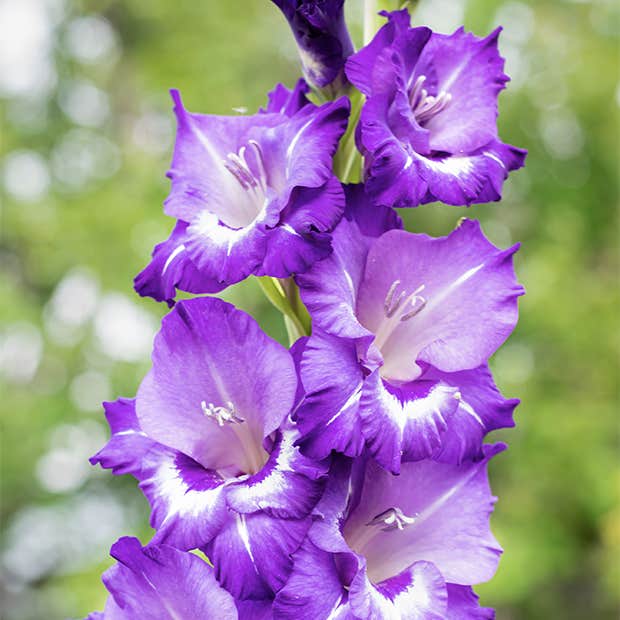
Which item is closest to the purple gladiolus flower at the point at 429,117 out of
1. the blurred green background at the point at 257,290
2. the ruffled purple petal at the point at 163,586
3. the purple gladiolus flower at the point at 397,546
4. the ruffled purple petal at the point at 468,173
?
Answer: the ruffled purple petal at the point at 468,173

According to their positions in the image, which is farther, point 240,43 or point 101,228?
point 240,43

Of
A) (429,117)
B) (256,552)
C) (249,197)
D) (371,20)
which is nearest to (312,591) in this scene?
(256,552)

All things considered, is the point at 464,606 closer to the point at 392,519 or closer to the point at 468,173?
the point at 392,519

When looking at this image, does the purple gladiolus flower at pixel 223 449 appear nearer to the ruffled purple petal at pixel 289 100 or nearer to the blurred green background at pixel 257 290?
the ruffled purple petal at pixel 289 100

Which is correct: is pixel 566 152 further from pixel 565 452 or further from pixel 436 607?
pixel 436 607

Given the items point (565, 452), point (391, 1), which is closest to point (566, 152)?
point (565, 452)
